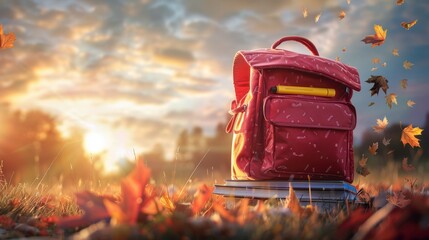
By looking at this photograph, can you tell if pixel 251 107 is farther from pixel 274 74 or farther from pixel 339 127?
pixel 339 127

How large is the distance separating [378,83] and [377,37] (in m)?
0.41

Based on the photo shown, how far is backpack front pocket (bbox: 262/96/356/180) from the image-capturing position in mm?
3721

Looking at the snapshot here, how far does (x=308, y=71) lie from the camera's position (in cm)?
380

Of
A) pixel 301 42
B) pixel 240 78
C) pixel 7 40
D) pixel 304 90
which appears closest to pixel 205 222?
pixel 7 40

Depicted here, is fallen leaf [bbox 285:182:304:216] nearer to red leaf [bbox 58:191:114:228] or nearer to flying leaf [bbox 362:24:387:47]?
red leaf [bbox 58:191:114:228]

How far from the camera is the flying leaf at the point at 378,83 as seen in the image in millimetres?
4027

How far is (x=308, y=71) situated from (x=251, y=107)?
537 mm

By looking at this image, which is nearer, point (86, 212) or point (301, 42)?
point (86, 212)

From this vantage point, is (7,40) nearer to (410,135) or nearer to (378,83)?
(378,83)

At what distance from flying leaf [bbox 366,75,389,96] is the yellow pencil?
38 cm

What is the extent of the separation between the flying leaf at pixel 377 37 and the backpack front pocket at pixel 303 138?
590mm

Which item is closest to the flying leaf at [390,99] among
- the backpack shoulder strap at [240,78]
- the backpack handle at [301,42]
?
the backpack handle at [301,42]

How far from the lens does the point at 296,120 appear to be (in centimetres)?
376

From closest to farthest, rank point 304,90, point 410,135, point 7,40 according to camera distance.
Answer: point 7,40 → point 304,90 → point 410,135
